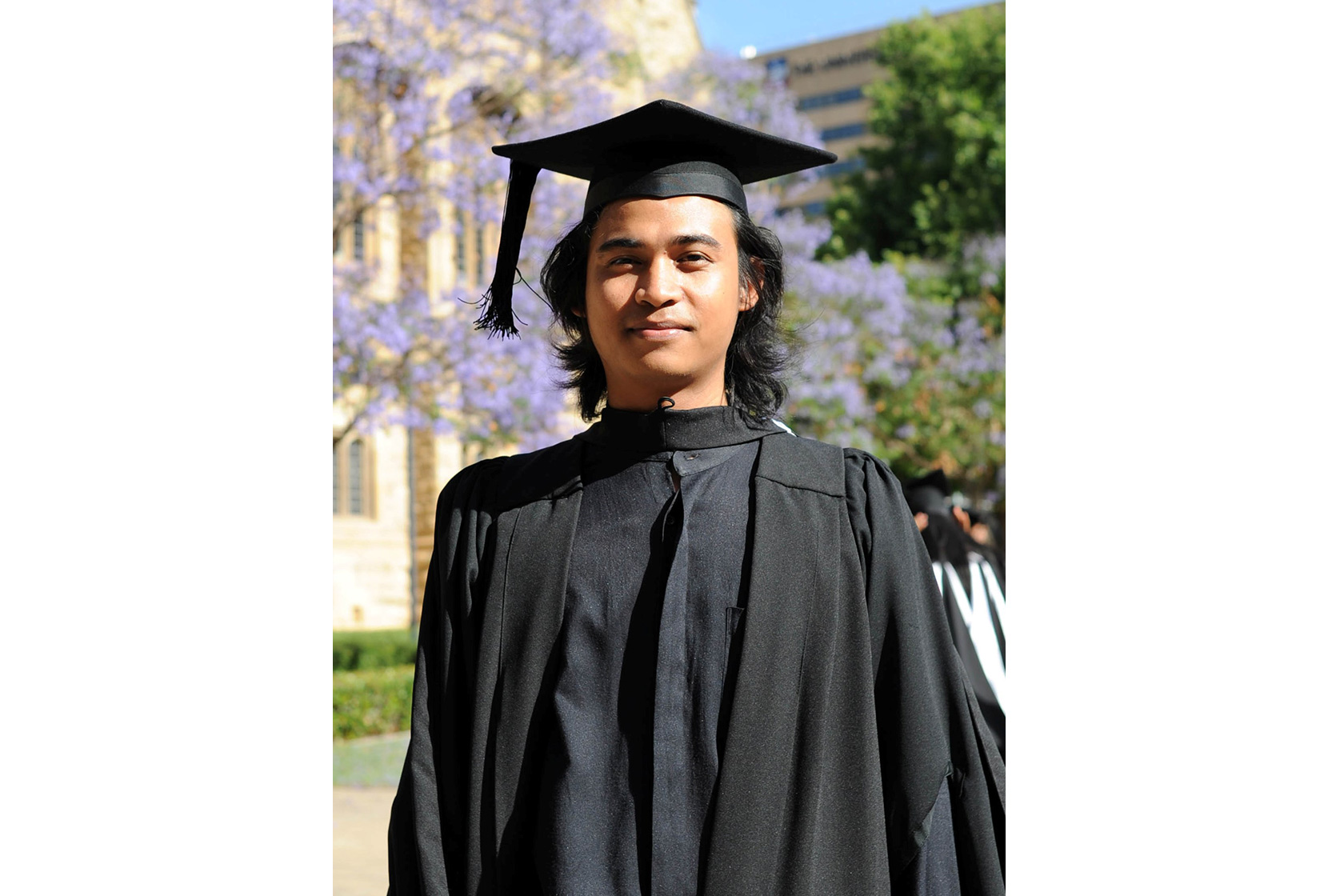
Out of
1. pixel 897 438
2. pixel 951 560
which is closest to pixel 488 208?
pixel 951 560

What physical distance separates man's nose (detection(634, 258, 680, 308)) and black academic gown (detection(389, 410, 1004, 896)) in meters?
0.31

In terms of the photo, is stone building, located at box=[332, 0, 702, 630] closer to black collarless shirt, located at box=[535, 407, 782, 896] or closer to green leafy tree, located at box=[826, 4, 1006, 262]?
green leafy tree, located at box=[826, 4, 1006, 262]

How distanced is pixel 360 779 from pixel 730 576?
8116mm

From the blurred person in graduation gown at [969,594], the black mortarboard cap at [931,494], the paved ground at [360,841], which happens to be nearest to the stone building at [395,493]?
the paved ground at [360,841]

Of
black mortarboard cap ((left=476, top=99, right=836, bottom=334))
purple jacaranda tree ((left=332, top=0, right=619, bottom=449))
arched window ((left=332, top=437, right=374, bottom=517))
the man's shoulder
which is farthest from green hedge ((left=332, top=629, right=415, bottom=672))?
black mortarboard cap ((left=476, top=99, right=836, bottom=334))

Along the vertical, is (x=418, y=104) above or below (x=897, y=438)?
above

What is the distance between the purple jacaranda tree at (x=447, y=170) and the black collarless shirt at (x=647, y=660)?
784 centimetres

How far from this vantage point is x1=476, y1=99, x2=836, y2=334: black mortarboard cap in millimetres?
2057

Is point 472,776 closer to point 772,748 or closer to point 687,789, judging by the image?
point 687,789

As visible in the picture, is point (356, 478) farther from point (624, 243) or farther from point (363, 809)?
point (624, 243)

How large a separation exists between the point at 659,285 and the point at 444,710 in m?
0.74

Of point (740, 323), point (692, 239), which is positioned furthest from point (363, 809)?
point (692, 239)

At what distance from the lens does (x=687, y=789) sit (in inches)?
72.3

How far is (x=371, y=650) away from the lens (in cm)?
1381
